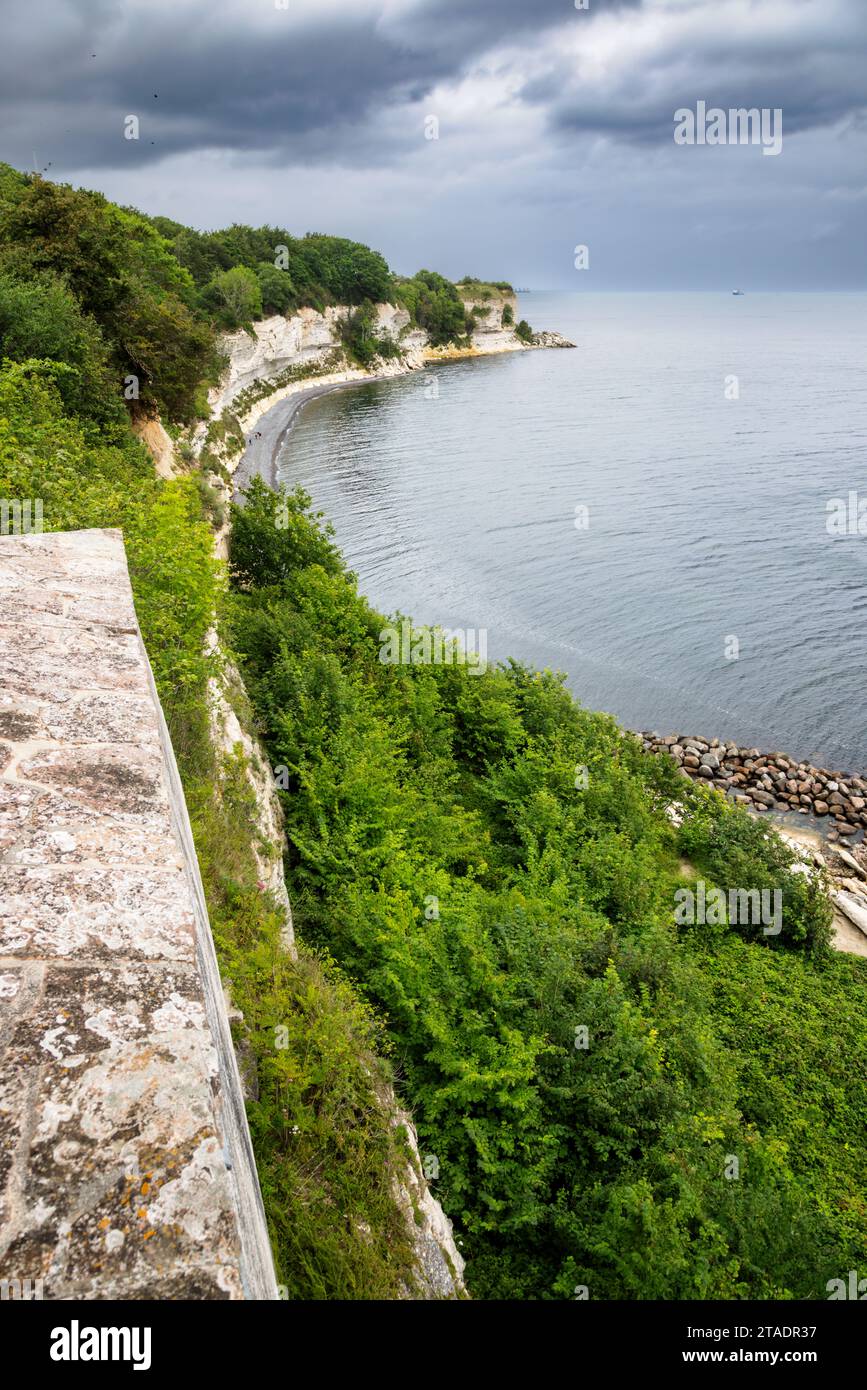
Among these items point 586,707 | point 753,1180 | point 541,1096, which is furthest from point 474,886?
point 586,707

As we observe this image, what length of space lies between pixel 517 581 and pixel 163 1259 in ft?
110

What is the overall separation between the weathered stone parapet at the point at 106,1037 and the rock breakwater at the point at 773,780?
19343 mm

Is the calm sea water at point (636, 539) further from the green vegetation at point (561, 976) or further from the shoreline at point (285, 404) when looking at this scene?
the green vegetation at point (561, 976)

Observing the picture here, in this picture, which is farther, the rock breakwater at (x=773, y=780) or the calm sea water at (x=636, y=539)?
the calm sea water at (x=636, y=539)

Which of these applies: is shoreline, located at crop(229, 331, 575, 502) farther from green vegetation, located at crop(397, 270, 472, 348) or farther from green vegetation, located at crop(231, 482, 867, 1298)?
green vegetation, located at crop(231, 482, 867, 1298)

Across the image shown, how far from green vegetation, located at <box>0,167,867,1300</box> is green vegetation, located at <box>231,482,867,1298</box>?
0.05 m

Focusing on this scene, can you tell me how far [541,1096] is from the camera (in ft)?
27.9

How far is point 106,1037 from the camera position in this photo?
2057mm

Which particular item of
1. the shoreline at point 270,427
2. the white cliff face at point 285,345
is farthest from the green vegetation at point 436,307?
the shoreline at point 270,427

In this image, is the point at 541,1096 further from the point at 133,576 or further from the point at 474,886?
the point at 133,576

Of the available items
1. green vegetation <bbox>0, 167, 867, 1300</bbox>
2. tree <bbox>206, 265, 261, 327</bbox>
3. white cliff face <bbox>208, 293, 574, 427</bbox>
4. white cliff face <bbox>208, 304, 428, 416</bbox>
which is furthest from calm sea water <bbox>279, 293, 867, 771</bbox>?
tree <bbox>206, 265, 261, 327</bbox>

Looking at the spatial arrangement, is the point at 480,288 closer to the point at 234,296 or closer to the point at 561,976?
the point at 234,296

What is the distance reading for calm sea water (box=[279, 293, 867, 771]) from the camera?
26172 millimetres

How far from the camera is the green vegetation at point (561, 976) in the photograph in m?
7.53
